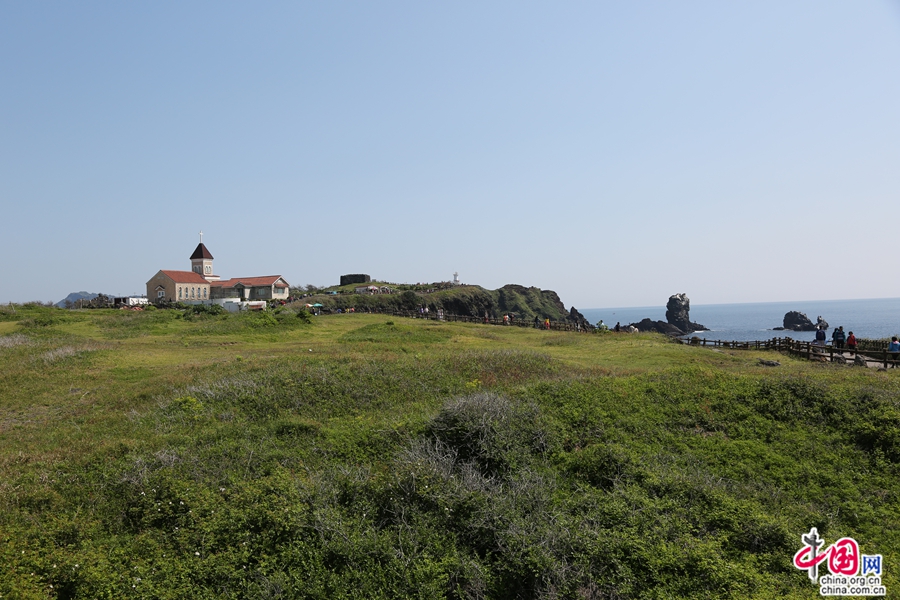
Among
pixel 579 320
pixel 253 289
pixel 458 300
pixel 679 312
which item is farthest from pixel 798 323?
pixel 253 289

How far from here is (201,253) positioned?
274 feet

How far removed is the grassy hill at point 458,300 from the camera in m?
76.9

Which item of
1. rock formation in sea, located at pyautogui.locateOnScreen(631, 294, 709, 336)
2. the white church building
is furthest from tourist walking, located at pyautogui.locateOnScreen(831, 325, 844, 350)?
rock formation in sea, located at pyautogui.locateOnScreen(631, 294, 709, 336)

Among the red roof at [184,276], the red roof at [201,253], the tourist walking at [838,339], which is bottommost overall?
the tourist walking at [838,339]

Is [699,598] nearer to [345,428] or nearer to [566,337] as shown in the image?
[345,428]

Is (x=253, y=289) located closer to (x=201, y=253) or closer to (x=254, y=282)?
(x=254, y=282)

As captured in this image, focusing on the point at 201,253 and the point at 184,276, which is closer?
the point at 184,276

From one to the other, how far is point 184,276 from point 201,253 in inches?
416

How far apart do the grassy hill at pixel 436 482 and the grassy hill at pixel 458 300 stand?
1961 inches
